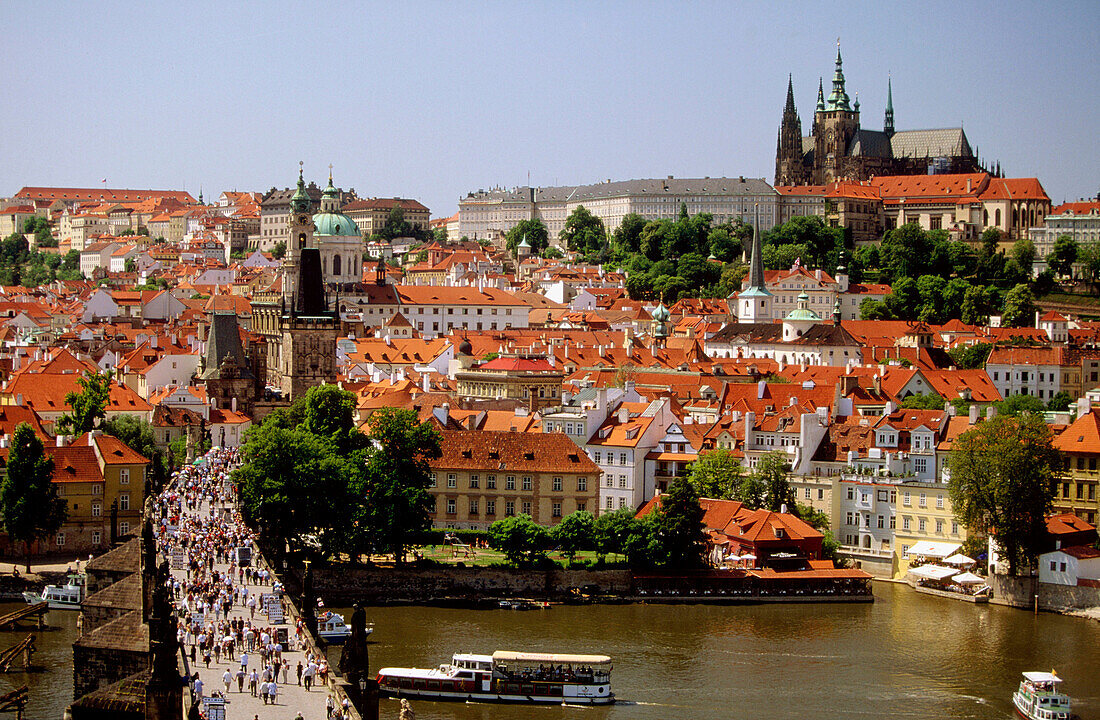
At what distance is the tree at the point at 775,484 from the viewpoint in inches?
2016

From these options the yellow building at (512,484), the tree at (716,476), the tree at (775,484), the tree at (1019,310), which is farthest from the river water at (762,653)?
the tree at (1019,310)

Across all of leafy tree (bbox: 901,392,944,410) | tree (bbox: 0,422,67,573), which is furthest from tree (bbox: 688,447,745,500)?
leafy tree (bbox: 901,392,944,410)

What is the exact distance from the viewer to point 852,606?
4569 centimetres

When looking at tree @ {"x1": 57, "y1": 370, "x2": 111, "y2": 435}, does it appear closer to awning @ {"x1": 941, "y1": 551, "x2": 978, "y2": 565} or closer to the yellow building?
the yellow building

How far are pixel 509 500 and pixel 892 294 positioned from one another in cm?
7752

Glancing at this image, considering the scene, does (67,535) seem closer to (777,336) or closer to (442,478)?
(442,478)

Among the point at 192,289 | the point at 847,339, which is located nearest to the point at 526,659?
the point at 847,339

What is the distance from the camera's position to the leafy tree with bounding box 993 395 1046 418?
229ft

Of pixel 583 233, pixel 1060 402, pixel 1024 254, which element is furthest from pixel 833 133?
pixel 1060 402

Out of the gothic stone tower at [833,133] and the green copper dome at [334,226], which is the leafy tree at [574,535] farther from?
the gothic stone tower at [833,133]

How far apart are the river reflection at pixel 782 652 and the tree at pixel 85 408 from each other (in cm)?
1906

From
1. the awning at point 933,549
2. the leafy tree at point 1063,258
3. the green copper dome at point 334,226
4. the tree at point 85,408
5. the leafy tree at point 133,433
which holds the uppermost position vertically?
the green copper dome at point 334,226

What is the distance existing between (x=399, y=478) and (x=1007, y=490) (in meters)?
17.2

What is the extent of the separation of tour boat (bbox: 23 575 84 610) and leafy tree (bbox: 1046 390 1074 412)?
48956 millimetres
